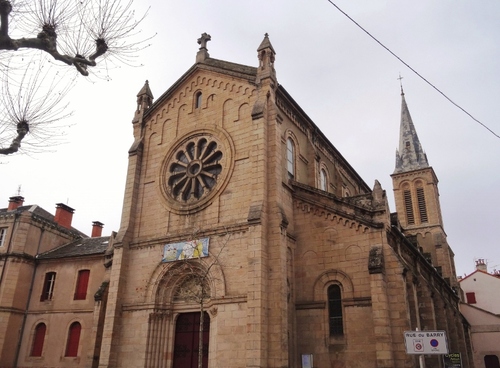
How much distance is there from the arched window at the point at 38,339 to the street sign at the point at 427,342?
24.9 m

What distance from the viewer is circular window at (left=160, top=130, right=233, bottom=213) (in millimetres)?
21109

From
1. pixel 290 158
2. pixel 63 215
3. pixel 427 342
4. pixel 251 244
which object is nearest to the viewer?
pixel 427 342

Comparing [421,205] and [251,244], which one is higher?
[421,205]

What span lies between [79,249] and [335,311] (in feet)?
67.4

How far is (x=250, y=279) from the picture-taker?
17.4 metres

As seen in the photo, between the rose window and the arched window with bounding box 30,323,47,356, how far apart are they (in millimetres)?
14475

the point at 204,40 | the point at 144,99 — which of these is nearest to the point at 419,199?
the point at 204,40

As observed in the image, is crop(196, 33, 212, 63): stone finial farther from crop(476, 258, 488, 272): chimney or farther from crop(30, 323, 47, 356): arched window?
crop(476, 258, 488, 272): chimney

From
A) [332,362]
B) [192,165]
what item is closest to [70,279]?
[192,165]

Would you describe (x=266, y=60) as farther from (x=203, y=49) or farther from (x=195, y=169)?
(x=195, y=169)

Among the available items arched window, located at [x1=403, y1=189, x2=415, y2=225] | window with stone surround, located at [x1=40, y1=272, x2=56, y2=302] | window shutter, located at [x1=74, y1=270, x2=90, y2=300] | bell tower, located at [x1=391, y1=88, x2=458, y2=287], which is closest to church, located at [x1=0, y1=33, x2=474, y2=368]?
window shutter, located at [x1=74, y1=270, x2=90, y2=300]

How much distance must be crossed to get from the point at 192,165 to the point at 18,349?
17.8m

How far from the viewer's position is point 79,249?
31266 mm

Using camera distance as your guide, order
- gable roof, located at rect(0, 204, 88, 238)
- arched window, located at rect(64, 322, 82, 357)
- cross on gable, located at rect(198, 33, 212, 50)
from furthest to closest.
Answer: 1. gable roof, located at rect(0, 204, 88, 238)
2. arched window, located at rect(64, 322, 82, 357)
3. cross on gable, located at rect(198, 33, 212, 50)
